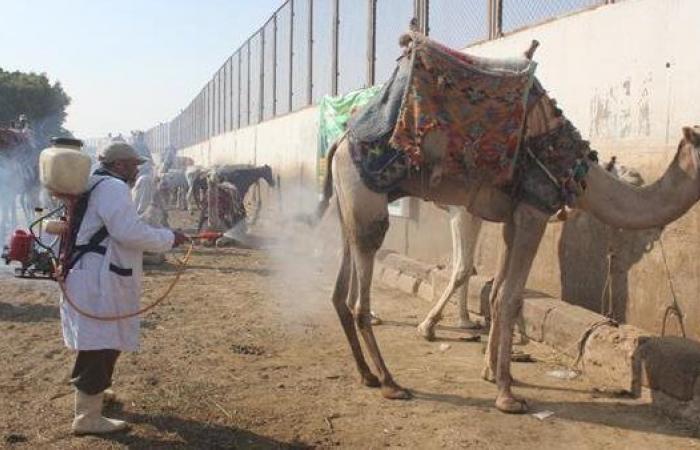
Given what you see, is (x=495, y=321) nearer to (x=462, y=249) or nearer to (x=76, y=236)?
(x=462, y=249)

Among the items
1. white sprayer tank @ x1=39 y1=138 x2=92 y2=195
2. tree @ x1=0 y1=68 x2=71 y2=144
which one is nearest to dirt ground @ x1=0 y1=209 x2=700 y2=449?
white sprayer tank @ x1=39 y1=138 x2=92 y2=195

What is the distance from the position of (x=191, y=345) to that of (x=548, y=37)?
5028mm

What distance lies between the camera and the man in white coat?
14.4 feet

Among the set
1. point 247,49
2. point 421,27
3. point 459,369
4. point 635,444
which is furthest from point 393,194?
point 247,49

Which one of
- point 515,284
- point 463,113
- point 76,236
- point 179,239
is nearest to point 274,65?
point 463,113

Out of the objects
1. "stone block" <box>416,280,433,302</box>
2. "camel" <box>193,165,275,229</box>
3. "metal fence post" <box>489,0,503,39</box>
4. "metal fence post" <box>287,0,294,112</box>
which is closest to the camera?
"metal fence post" <box>489,0,503,39</box>

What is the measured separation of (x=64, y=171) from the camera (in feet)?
14.2

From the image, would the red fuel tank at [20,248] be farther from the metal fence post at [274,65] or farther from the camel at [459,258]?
the metal fence post at [274,65]

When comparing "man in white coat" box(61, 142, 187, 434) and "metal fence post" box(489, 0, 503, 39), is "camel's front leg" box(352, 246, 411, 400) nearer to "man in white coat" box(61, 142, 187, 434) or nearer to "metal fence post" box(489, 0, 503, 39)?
"man in white coat" box(61, 142, 187, 434)

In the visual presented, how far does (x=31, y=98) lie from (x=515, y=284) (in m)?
52.3

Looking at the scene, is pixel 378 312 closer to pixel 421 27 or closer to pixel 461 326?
pixel 461 326

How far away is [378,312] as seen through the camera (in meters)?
8.68

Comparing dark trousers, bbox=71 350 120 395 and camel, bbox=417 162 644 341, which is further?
camel, bbox=417 162 644 341

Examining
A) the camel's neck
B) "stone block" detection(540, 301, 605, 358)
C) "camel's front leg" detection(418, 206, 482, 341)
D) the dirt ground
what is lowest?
the dirt ground
